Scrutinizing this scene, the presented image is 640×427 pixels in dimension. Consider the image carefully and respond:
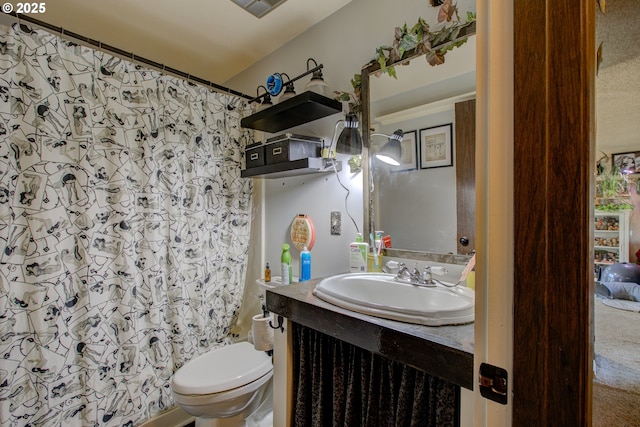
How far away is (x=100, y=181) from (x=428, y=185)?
61.0 inches

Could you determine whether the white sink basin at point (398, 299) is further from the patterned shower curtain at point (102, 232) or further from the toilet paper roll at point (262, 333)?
the patterned shower curtain at point (102, 232)

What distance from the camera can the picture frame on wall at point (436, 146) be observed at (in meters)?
1.20

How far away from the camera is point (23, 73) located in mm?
1221

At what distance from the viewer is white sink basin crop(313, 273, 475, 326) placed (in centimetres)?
78

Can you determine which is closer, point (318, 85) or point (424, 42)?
point (424, 42)

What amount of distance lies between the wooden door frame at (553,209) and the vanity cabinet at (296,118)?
113 centimetres

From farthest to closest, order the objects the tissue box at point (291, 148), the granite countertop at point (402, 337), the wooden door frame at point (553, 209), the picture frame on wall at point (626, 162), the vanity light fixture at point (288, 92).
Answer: the vanity light fixture at point (288, 92) < the tissue box at point (291, 148) < the granite countertop at point (402, 337) < the picture frame on wall at point (626, 162) < the wooden door frame at point (553, 209)

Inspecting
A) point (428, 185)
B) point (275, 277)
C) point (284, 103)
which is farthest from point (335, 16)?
point (275, 277)

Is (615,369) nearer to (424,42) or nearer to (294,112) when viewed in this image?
(424,42)

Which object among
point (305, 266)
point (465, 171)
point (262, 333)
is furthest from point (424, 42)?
point (262, 333)

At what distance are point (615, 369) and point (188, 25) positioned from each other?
2.29 meters

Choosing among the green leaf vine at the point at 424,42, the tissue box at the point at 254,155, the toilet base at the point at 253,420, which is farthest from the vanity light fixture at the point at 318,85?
the toilet base at the point at 253,420

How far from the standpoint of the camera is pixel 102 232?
141cm

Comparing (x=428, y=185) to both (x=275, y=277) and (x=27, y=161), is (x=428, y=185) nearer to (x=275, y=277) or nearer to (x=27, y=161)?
(x=275, y=277)
